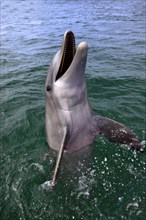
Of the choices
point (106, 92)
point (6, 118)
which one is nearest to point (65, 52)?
point (6, 118)

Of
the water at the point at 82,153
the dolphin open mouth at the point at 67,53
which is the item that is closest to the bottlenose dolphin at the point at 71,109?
the dolphin open mouth at the point at 67,53

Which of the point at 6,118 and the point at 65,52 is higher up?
A: the point at 65,52

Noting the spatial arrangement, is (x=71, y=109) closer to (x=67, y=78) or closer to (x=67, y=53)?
(x=67, y=78)

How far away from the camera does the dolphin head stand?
5.13 meters

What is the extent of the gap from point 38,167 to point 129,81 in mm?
5082

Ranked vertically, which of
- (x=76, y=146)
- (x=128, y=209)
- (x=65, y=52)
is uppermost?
(x=65, y=52)

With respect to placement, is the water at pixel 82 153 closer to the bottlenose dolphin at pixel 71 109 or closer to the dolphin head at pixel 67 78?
the bottlenose dolphin at pixel 71 109

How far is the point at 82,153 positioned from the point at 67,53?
201 cm

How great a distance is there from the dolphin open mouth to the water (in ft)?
5.66

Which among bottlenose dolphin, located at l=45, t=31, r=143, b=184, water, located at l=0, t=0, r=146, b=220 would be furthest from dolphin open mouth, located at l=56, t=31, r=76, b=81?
water, located at l=0, t=0, r=146, b=220

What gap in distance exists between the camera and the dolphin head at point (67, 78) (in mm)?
5129

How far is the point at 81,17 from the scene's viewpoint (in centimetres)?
2170

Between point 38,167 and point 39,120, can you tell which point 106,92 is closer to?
point 39,120

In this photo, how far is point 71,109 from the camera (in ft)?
18.1
